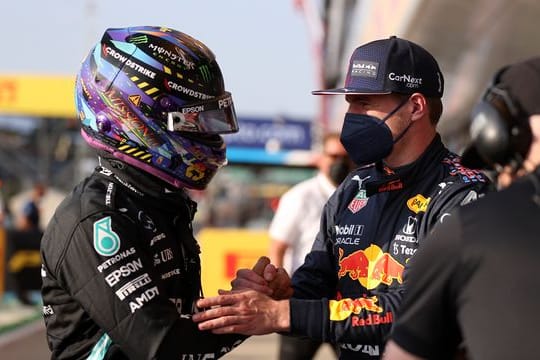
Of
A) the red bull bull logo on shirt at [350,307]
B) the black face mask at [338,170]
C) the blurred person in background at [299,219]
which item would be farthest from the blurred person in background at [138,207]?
the black face mask at [338,170]

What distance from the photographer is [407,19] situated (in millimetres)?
10828

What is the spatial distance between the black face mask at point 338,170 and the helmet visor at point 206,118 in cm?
339

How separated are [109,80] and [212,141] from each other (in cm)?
39

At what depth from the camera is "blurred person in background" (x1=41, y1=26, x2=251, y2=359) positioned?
2553 mm

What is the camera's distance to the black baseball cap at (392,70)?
9.48 ft

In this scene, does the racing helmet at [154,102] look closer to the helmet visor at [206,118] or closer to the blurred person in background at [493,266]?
the helmet visor at [206,118]

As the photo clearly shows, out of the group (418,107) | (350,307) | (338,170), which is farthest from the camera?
(338,170)

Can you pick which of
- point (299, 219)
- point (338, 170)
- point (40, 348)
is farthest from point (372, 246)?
point (40, 348)

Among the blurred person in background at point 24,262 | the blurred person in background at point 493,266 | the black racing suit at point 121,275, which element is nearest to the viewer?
the blurred person in background at point 493,266

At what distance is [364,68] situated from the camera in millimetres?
2930

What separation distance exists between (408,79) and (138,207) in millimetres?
952

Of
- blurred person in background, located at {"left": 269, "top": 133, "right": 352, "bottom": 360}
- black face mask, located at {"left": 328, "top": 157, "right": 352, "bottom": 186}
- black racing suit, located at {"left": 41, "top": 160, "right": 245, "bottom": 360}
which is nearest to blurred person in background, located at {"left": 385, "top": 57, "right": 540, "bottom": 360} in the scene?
black racing suit, located at {"left": 41, "top": 160, "right": 245, "bottom": 360}

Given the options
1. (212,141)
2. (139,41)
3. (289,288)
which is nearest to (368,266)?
(289,288)

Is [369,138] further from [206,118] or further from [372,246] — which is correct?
[206,118]
